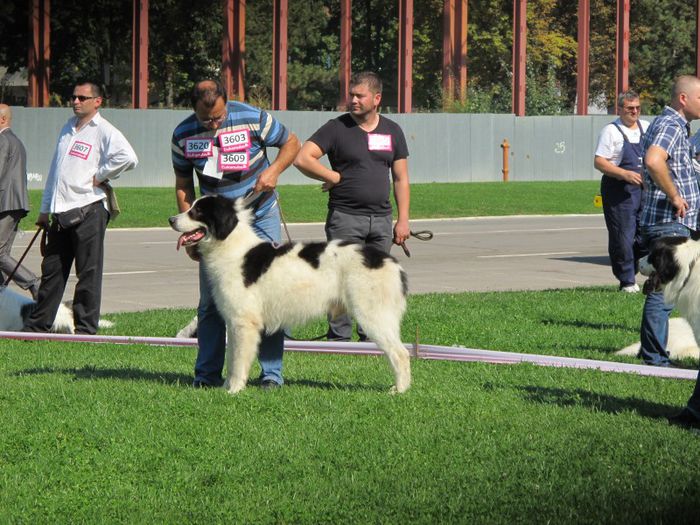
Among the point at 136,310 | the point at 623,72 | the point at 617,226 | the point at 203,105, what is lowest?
the point at 136,310

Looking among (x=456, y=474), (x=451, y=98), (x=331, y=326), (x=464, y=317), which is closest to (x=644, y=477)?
(x=456, y=474)

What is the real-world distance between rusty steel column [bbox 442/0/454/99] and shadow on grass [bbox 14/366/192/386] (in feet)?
114

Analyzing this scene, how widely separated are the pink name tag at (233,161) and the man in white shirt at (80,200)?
2950mm

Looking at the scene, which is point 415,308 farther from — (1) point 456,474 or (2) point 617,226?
(1) point 456,474

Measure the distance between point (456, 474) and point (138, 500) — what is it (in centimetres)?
153

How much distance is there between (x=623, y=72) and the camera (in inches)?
1832

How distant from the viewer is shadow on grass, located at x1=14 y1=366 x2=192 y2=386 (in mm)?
8625

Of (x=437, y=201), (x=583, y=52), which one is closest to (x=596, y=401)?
(x=437, y=201)

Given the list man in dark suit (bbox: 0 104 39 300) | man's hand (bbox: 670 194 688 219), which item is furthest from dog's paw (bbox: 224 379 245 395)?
man in dark suit (bbox: 0 104 39 300)

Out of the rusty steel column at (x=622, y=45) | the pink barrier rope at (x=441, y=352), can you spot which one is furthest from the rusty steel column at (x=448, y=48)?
the pink barrier rope at (x=441, y=352)

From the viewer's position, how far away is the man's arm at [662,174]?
8688mm

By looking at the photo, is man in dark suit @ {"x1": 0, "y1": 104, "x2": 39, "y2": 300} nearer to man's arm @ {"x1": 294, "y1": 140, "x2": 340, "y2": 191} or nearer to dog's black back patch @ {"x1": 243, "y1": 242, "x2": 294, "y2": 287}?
man's arm @ {"x1": 294, "y1": 140, "x2": 340, "y2": 191}

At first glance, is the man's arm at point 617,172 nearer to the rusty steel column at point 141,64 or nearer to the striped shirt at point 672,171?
the striped shirt at point 672,171

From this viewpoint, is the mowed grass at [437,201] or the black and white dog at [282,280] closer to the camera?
the black and white dog at [282,280]
